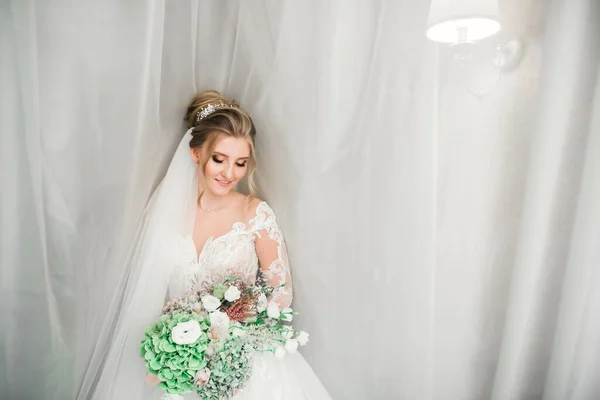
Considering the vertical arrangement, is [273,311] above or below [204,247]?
below

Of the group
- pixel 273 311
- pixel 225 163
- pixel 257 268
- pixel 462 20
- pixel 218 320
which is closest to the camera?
pixel 462 20

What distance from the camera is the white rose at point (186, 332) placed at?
1.10m

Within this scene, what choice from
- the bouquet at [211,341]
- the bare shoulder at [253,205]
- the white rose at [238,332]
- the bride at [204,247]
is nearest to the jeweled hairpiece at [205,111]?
the bride at [204,247]

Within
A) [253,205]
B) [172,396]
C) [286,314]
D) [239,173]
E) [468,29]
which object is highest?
[468,29]

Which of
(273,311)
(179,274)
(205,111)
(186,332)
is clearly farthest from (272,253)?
(205,111)

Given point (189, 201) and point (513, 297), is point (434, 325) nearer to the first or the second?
point (513, 297)

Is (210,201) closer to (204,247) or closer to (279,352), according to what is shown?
(204,247)

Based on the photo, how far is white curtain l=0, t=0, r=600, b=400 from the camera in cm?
106

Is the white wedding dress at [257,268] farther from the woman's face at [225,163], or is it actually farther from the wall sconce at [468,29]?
the wall sconce at [468,29]

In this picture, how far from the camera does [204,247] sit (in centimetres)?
147

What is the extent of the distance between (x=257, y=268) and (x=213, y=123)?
55cm

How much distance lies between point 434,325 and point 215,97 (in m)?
1.01

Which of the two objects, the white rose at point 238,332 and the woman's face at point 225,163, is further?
the woman's face at point 225,163

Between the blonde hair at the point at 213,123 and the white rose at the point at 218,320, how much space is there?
1.65ft
